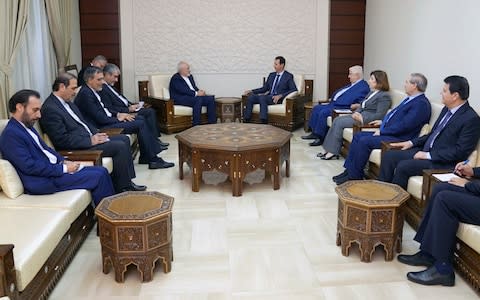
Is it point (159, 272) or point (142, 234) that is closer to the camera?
point (142, 234)

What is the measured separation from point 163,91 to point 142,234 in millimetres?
5018

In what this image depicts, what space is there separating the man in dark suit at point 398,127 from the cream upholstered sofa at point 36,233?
2.50 meters

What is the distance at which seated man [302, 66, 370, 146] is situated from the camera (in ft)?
20.8

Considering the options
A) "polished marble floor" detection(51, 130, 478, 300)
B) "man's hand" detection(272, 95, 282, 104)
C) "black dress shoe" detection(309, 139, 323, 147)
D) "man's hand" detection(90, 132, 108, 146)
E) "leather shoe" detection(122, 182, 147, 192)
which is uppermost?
"man's hand" detection(272, 95, 282, 104)

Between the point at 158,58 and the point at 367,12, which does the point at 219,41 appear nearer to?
the point at 158,58

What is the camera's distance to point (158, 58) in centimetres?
821

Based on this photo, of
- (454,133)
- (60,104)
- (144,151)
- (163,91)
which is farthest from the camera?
(163,91)

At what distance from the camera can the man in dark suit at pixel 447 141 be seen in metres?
3.65

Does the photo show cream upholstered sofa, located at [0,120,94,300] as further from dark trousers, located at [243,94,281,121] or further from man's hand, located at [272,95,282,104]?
man's hand, located at [272,95,282,104]

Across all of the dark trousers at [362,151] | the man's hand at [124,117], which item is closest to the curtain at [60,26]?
the man's hand at [124,117]

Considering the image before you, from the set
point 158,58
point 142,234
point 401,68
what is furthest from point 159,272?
point 158,58

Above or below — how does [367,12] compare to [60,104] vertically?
above

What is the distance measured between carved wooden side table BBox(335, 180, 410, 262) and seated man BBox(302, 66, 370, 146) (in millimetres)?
3119

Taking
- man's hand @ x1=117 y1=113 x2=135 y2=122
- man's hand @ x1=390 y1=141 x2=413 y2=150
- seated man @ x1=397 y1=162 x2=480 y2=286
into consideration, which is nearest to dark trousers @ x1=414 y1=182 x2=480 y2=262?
seated man @ x1=397 y1=162 x2=480 y2=286
